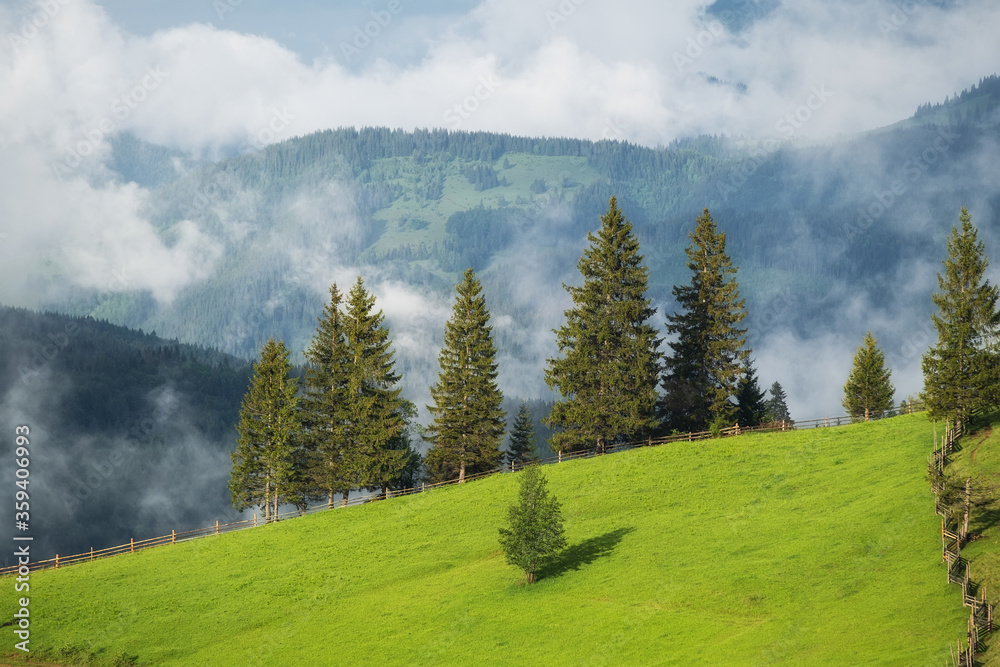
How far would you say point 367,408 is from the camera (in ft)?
240

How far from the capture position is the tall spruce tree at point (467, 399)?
73.8 meters

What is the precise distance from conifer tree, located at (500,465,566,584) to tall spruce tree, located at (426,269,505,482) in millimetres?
21125

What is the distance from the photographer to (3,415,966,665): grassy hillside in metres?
40.8

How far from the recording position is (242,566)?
5969 cm

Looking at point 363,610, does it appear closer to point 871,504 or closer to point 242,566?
point 242,566

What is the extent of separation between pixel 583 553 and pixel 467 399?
22.9 m

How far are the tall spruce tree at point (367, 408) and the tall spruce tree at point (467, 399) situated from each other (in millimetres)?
3143

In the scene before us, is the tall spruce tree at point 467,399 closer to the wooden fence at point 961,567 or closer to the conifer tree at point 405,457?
the conifer tree at point 405,457

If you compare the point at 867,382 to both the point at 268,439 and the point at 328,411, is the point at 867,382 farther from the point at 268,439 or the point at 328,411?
the point at 268,439

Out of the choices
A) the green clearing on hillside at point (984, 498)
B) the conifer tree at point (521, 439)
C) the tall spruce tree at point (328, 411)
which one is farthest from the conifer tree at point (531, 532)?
the conifer tree at point (521, 439)

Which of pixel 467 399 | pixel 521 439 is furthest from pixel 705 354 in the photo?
pixel 521 439

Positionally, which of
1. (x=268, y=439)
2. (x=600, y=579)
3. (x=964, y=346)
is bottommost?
(x=600, y=579)

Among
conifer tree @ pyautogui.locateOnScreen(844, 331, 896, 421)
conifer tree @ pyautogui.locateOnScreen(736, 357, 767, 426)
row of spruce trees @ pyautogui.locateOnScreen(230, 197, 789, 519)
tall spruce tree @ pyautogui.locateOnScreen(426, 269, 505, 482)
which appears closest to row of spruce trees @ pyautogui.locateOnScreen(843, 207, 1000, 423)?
row of spruce trees @ pyautogui.locateOnScreen(230, 197, 789, 519)

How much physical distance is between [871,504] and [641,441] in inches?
964
